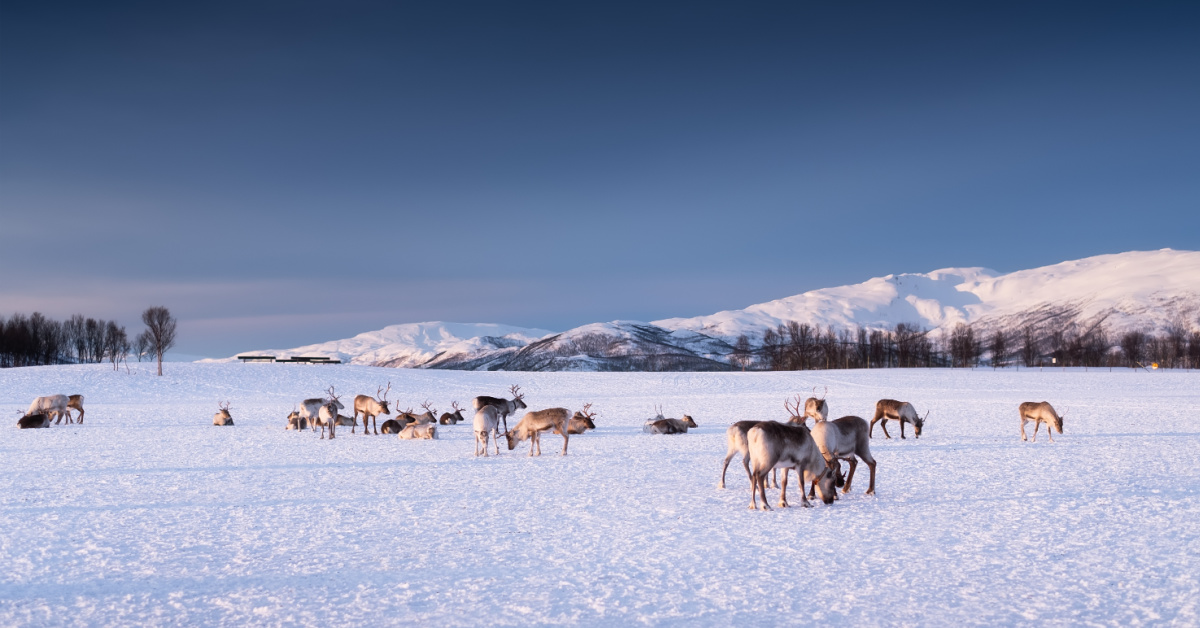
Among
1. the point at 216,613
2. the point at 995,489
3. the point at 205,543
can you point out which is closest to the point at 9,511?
the point at 205,543

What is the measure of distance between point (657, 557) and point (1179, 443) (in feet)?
64.6

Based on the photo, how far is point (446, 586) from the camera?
762cm

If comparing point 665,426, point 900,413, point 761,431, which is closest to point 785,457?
point 761,431

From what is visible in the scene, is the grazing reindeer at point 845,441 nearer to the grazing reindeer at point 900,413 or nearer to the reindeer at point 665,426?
the grazing reindeer at point 900,413

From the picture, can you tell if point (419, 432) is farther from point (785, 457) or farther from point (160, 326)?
point (160, 326)

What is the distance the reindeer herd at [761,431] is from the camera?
1167 centimetres

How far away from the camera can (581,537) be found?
32.2ft

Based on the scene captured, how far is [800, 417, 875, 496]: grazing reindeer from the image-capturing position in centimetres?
1315

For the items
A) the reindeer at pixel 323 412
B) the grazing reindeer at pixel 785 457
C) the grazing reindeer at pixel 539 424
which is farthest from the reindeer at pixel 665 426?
the grazing reindeer at pixel 785 457

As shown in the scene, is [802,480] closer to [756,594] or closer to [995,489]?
[995,489]

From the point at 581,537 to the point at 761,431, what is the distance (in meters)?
3.34

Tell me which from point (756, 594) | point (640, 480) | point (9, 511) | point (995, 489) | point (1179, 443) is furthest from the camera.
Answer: point (1179, 443)

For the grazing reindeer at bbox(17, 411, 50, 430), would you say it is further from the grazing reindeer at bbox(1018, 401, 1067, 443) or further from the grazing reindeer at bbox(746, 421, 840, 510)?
the grazing reindeer at bbox(1018, 401, 1067, 443)

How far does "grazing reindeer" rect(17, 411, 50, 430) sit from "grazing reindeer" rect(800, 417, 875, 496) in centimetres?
2935
